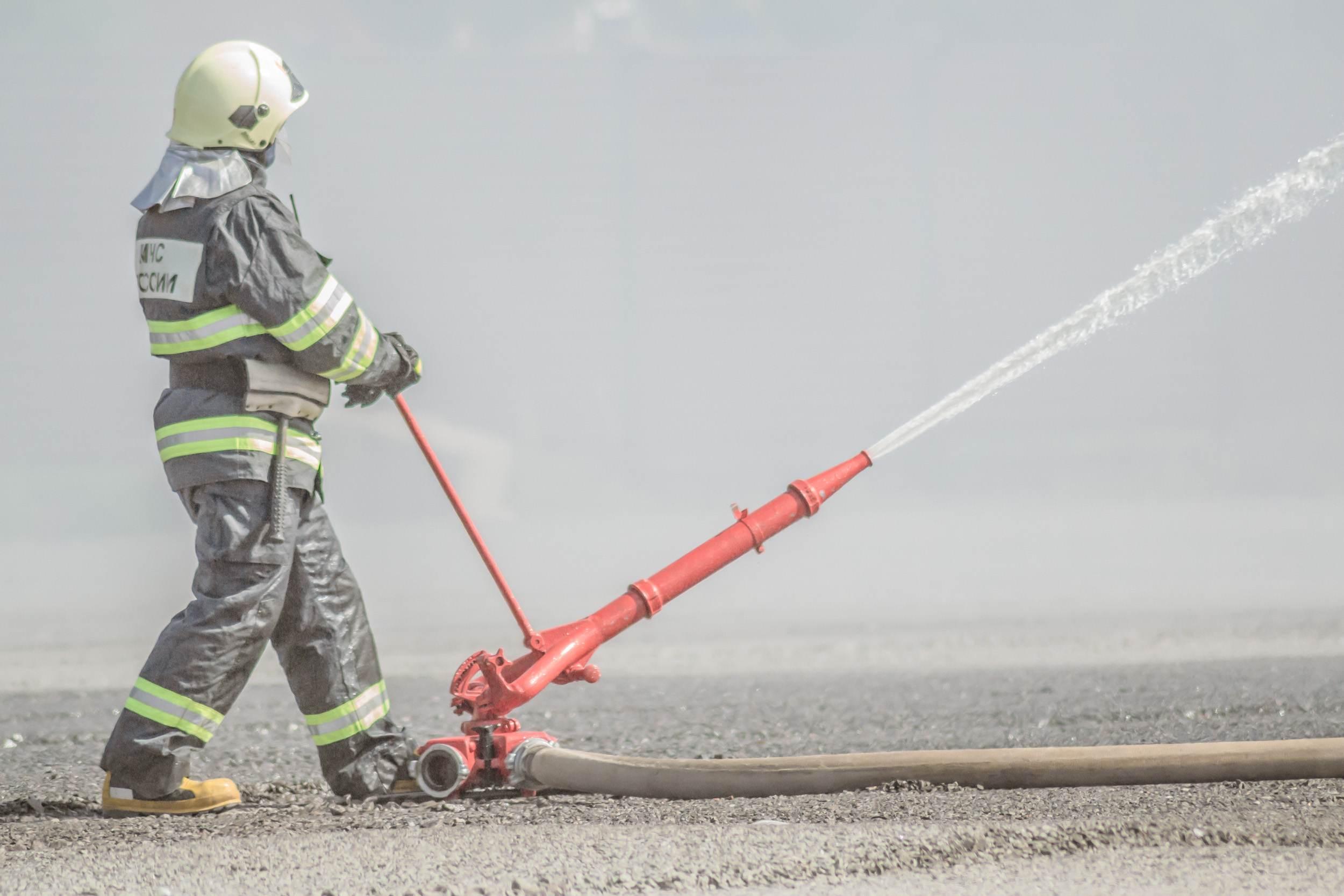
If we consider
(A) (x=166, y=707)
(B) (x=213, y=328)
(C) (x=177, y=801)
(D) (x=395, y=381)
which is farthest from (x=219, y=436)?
(C) (x=177, y=801)

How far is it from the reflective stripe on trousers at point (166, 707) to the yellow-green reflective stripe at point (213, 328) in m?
0.88

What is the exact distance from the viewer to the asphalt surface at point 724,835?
2172 mm

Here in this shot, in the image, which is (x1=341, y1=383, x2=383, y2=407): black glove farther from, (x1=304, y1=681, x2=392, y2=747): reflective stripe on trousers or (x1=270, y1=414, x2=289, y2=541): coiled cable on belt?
(x1=304, y1=681, x2=392, y2=747): reflective stripe on trousers

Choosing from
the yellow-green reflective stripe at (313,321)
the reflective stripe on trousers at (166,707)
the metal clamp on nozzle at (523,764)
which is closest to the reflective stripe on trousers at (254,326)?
the yellow-green reflective stripe at (313,321)

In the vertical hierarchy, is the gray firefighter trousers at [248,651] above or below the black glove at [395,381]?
below

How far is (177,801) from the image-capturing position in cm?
302

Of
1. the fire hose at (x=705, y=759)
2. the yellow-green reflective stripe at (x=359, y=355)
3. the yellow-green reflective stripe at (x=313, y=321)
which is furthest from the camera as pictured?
the yellow-green reflective stripe at (x=359, y=355)

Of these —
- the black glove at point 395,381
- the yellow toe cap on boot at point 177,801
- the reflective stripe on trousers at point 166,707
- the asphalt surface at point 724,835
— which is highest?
the black glove at point 395,381

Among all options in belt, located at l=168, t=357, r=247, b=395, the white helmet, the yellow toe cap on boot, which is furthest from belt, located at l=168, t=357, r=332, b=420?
the yellow toe cap on boot

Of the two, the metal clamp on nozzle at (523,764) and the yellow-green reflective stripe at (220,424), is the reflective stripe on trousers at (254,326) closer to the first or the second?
the yellow-green reflective stripe at (220,424)

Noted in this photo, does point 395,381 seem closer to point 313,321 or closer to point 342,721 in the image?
point 313,321

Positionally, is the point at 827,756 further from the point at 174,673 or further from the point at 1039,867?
the point at 174,673

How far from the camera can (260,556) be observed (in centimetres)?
297

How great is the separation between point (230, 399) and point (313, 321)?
1.04 ft
